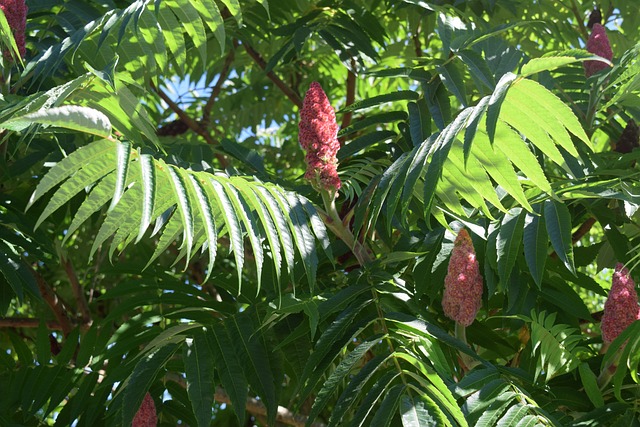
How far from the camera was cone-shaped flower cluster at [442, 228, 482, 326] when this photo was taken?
2555 millimetres

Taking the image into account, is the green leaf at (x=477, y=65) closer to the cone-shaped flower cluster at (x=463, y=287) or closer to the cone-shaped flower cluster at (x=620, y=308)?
the cone-shaped flower cluster at (x=463, y=287)

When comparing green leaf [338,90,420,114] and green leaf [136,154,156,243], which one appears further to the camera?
green leaf [338,90,420,114]

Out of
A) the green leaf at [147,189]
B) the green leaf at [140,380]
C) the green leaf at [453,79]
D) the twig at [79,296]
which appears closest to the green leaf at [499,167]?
the green leaf at [453,79]

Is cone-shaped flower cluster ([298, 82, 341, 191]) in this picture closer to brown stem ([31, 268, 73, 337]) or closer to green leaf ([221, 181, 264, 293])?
green leaf ([221, 181, 264, 293])

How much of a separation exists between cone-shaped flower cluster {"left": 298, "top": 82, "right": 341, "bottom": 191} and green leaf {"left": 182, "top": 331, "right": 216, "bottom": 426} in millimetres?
552

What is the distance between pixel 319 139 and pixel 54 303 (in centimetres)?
214

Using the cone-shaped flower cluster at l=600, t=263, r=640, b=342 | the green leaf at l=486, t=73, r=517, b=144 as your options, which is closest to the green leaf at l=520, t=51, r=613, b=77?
the green leaf at l=486, t=73, r=517, b=144

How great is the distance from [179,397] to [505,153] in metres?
1.47

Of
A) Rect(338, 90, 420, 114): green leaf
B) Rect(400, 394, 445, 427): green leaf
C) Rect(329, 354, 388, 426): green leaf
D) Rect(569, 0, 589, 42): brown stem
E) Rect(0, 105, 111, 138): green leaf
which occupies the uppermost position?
Rect(569, 0, 589, 42): brown stem

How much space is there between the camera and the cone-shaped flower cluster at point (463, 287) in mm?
2555

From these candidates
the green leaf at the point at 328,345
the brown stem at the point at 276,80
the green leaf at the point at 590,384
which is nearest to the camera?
the green leaf at the point at 328,345

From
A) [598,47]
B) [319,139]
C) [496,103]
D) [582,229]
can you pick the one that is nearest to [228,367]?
[319,139]

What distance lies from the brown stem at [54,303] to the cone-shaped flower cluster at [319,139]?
2.03 meters

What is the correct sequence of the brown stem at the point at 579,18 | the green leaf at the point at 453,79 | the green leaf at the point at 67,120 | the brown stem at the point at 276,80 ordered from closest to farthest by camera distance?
the green leaf at the point at 67,120
the green leaf at the point at 453,79
the brown stem at the point at 276,80
the brown stem at the point at 579,18
